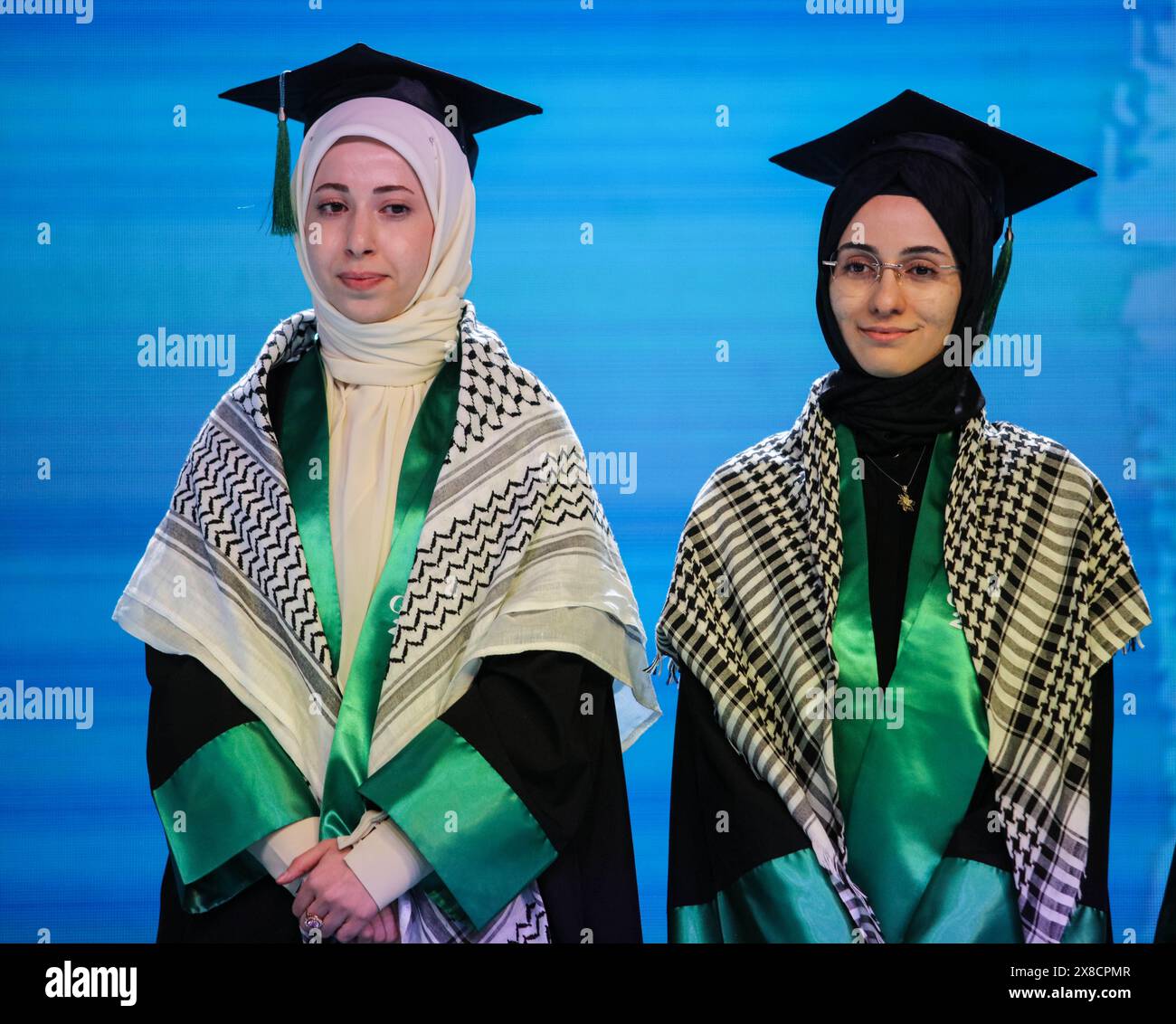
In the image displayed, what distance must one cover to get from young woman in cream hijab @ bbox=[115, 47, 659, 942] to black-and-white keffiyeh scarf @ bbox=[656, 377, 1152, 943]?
19 centimetres

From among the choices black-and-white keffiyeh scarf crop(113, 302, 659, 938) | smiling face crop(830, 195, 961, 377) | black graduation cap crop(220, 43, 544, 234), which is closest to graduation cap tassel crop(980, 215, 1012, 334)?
smiling face crop(830, 195, 961, 377)

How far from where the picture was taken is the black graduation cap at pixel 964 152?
3488 mm

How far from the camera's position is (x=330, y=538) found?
10.9ft

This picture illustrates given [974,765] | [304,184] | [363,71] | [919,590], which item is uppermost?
[363,71]

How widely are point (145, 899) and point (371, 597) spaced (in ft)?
4.10

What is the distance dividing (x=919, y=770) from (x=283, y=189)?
5.32 ft

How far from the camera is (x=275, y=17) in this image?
13.7 ft

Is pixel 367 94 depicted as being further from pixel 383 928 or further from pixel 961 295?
pixel 383 928

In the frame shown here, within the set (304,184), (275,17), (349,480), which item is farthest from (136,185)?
(349,480)

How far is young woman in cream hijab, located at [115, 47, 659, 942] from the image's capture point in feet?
10.3

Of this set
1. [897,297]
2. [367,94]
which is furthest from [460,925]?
[367,94]

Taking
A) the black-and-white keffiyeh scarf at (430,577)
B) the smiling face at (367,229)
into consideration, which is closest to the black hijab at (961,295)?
the black-and-white keffiyeh scarf at (430,577)

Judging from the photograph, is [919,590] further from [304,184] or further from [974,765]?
[304,184]

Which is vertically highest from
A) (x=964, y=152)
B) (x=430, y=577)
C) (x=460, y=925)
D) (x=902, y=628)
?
(x=964, y=152)
